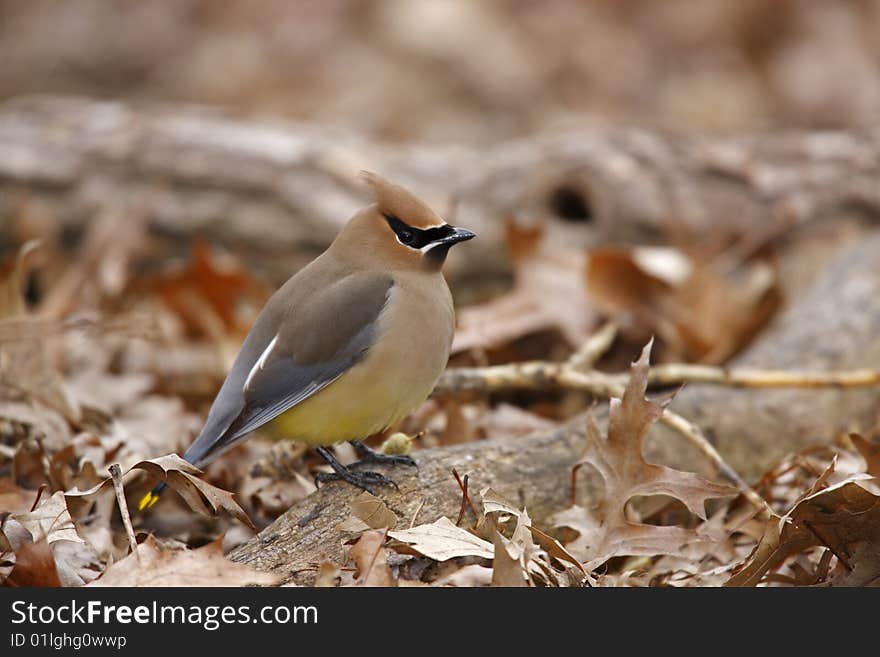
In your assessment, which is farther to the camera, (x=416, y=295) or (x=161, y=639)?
(x=416, y=295)

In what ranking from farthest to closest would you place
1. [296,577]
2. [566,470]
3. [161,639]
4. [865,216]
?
1. [865,216]
2. [566,470]
3. [296,577]
4. [161,639]

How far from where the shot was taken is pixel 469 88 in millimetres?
11469

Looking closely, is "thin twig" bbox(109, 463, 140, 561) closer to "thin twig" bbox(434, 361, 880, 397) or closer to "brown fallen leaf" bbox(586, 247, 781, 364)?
"thin twig" bbox(434, 361, 880, 397)

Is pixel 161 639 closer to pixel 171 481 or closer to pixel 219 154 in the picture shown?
pixel 171 481

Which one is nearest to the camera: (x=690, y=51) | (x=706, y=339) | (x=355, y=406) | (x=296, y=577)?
(x=296, y=577)

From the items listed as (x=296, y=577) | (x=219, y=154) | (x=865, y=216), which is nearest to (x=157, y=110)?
(x=219, y=154)

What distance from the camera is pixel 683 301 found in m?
5.77

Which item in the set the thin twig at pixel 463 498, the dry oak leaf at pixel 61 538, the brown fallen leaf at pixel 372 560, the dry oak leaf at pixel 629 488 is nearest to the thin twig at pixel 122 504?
the dry oak leaf at pixel 61 538

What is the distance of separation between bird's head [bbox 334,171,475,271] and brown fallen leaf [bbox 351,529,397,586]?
1.19m

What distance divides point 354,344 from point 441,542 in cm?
93

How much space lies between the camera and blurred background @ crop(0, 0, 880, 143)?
10.9 meters

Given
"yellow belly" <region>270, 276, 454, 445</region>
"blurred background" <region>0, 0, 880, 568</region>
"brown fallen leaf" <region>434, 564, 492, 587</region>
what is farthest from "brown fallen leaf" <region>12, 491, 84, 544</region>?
"brown fallen leaf" <region>434, 564, 492, 587</region>

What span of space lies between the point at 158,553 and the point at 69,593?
0.24m

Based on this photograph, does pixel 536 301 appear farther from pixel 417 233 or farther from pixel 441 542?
pixel 441 542
